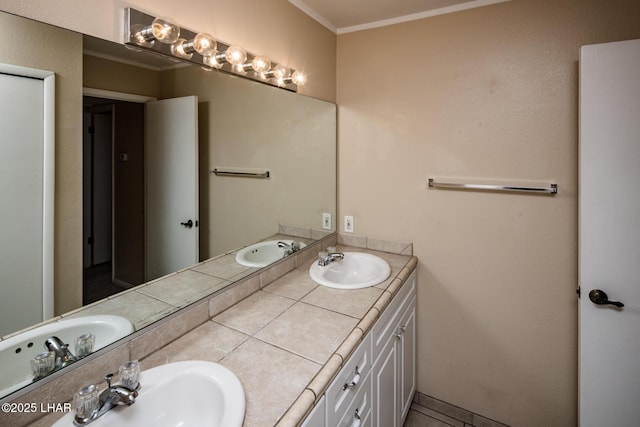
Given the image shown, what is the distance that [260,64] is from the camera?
148 cm

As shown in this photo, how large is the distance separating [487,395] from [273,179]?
1.73m

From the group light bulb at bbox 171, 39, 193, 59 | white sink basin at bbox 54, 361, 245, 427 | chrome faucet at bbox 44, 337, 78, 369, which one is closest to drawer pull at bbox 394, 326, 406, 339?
white sink basin at bbox 54, 361, 245, 427

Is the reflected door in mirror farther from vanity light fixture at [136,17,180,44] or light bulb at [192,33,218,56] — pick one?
light bulb at [192,33,218,56]

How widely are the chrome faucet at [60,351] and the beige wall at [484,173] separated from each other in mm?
1644

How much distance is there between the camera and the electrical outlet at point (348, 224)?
2.22 meters

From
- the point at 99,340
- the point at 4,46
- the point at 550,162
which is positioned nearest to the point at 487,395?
the point at 550,162

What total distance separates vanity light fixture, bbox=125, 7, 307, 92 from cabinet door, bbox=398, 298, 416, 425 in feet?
4.69

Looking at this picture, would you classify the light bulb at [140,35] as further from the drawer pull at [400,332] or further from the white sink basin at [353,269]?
the drawer pull at [400,332]

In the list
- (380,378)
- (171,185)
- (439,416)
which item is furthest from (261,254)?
(439,416)

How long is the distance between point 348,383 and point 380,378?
39cm

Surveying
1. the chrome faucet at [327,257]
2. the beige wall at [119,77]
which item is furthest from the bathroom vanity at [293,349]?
the beige wall at [119,77]

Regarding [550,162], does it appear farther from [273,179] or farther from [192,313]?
[192,313]

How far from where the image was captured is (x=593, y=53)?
140 centimetres

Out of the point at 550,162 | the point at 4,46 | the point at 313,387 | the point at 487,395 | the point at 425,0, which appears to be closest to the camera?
the point at 4,46
